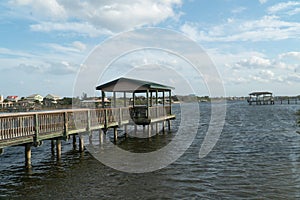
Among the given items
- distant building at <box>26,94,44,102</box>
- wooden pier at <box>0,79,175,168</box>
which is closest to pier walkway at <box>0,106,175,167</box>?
wooden pier at <box>0,79,175,168</box>

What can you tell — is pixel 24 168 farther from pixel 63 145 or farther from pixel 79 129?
pixel 63 145

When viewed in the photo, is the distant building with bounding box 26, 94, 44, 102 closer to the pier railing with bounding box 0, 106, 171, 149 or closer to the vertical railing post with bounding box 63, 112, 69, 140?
the pier railing with bounding box 0, 106, 171, 149

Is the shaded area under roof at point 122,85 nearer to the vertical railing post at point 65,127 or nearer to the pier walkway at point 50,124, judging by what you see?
the pier walkway at point 50,124

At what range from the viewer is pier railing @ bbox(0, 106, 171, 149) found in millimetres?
11383

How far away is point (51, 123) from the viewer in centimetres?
1385

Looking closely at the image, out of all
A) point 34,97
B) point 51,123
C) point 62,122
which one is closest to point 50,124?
point 51,123

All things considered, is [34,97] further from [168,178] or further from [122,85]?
[168,178]

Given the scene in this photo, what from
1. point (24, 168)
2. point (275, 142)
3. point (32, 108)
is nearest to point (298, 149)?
point (275, 142)

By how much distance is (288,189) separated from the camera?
34.0 ft

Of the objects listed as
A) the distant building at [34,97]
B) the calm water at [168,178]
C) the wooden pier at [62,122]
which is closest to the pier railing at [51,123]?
the wooden pier at [62,122]

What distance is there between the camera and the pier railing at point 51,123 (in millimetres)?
11383

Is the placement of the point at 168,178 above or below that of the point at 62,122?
below

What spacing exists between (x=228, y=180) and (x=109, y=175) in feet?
16.0

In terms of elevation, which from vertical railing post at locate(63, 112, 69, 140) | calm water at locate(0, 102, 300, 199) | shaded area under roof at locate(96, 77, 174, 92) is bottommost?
calm water at locate(0, 102, 300, 199)
